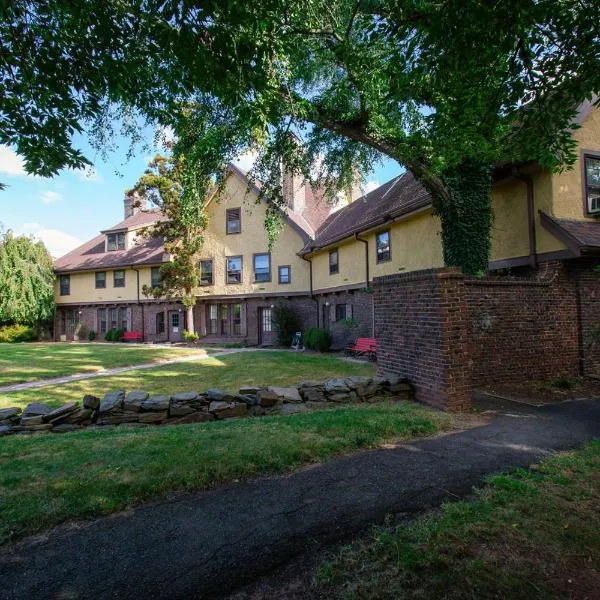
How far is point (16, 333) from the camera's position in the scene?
1222 inches

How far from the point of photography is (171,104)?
4230 millimetres

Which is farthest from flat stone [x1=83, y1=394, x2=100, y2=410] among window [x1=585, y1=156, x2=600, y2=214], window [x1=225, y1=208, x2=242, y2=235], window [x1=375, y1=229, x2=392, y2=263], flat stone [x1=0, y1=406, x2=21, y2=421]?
window [x1=225, y1=208, x2=242, y2=235]

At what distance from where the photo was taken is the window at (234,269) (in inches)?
1024

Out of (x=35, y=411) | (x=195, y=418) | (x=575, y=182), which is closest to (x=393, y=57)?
(x=195, y=418)

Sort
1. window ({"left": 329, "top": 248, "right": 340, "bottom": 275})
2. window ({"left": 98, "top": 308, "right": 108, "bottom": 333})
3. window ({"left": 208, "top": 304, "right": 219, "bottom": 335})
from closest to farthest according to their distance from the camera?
window ({"left": 329, "top": 248, "right": 340, "bottom": 275}) < window ({"left": 208, "top": 304, "right": 219, "bottom": 335}) < window ({"left": 98, "top": 308, "right": 108, "bottom": 333})

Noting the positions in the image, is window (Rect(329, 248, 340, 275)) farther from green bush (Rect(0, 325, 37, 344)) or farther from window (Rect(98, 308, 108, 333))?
green bush (Rect(0, 325, 37, 344))

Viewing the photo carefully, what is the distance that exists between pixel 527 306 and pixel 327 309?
43.5 feet

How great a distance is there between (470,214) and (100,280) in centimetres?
2981

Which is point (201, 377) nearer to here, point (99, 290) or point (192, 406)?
point (192, 406)

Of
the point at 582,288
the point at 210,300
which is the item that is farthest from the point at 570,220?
the point at 210,300

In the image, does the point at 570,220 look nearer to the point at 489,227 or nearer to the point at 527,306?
the point at 489,227

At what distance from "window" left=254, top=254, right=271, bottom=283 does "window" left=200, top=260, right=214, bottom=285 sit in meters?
3.48

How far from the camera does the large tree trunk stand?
10.4 m

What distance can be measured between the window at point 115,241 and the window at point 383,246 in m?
→ 24.3
